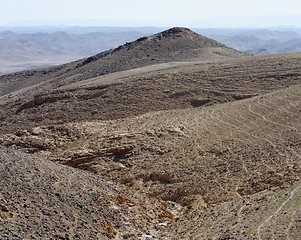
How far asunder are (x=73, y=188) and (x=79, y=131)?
8705 millimetres

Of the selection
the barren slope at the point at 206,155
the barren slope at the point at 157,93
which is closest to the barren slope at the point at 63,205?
the barren slope at the point at 206,155

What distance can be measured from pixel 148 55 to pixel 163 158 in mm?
37854

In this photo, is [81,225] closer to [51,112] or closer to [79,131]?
[79,131]

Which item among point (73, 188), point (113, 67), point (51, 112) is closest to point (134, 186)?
point (73, 188)

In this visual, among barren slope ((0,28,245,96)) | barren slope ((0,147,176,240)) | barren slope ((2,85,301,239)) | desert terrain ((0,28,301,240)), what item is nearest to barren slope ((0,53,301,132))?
desert terrain ((0,28,301,240))

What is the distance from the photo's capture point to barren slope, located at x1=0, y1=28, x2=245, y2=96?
52062 mm

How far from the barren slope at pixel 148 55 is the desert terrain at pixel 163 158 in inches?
696

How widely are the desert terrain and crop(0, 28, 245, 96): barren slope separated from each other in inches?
696

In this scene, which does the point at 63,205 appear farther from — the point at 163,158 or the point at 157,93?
the point at 157,93

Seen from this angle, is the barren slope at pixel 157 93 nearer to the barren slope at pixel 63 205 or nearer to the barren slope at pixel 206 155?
the barren slope at pixel 206 155

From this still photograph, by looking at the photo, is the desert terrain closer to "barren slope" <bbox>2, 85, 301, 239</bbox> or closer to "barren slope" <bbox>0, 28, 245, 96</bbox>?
"barren slope" <bbox>2, 85, 301, 239</bbox>

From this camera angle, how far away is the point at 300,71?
2977 cm

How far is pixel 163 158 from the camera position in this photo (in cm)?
1862

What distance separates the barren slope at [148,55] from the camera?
52.1 meters
